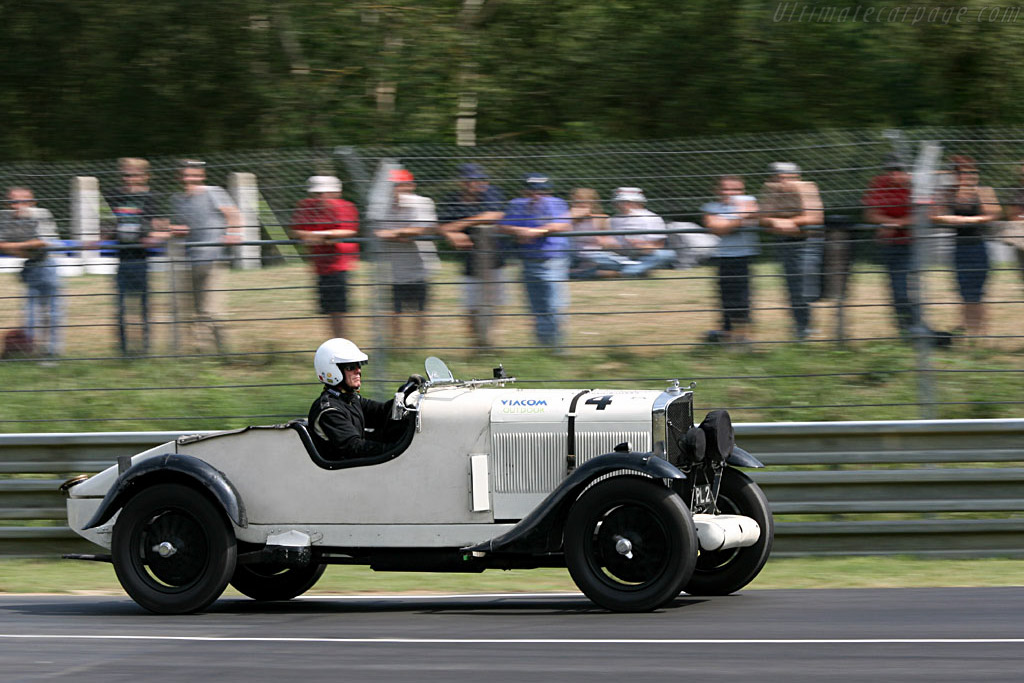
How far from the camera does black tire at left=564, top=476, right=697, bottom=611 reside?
26.8 ft

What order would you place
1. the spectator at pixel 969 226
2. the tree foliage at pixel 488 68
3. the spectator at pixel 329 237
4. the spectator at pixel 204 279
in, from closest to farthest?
the spectator at pixel 969 226
the spectator at pixel 329 237
the spectator at pixel 204 279
the tree foliage at pixel 488 68

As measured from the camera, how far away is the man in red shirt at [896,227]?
11188 millimetres

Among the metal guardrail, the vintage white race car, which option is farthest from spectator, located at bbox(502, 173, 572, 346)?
the vintage white race car

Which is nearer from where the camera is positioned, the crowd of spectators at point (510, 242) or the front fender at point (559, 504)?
the front fender at point (559, 504)

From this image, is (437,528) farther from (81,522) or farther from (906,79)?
(906,79)

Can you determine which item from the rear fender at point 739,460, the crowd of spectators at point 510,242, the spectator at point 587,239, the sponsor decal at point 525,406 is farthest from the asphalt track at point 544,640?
the spectator at point 587,239

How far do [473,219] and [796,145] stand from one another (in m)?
2.49

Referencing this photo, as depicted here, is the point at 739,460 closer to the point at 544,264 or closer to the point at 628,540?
the point at 628,540

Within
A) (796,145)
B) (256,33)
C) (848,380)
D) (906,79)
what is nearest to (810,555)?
(848,380)

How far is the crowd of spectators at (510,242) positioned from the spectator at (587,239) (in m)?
0.01

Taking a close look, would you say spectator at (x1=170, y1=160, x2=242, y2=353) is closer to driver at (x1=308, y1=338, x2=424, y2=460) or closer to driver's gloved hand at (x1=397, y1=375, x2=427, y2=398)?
driver at (x1=308, y1=338, x2=424, y2=460)

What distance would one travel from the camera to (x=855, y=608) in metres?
8.42

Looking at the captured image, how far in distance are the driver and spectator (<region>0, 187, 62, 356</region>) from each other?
3923 mm

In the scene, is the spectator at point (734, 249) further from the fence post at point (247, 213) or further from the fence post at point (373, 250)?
the fence post at point (247, 213)
